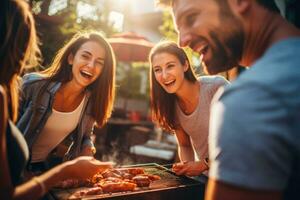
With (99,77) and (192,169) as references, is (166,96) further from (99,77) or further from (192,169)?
(192,169)

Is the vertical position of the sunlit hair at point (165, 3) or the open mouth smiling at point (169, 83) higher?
the sunlit hair at point (165, 3)

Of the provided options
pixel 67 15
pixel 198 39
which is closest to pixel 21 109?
pixel 198 39

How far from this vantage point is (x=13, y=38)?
2.11m

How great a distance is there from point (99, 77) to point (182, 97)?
1.36 meters

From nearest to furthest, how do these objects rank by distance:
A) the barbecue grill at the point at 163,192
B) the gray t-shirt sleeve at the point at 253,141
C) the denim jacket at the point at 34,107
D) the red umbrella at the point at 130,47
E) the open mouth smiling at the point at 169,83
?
the gray t-shirt sleeve at the point at 253,141 → the barbecue grill at the point at 163,192 → the denim jacket at the point at 34,107 → the open mouth smiling at the point at 169,83 → the red umbrella at the point at 130,47

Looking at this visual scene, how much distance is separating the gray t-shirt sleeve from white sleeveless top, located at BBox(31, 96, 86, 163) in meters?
3.51

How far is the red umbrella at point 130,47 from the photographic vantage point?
10.2 metres

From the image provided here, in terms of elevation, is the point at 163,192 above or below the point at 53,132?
below

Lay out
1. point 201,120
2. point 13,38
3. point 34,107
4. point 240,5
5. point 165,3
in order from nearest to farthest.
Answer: point 240,5, point 13,38, point 165,3, point 34,107, point 201,120

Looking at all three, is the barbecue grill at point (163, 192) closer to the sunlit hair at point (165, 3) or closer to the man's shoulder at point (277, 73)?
the sunlit hair at point (165, 3)

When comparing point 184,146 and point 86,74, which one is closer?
point 86,74

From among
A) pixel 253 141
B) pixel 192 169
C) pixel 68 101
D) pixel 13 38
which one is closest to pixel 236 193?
pixel 253 141

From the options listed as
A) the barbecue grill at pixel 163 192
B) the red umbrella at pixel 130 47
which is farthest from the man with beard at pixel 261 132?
the red umbrella at pixel 130 47

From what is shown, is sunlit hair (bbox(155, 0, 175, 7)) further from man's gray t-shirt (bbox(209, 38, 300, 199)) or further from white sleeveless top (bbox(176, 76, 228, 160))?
white sleeveless top (bbox(176, 76, 228, 160))
